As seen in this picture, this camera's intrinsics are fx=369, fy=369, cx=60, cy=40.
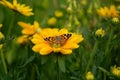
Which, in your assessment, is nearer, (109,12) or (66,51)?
(66,51)

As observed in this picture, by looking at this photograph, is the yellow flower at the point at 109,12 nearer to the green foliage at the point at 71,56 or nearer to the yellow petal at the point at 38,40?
the green foliage at the point at 71,56

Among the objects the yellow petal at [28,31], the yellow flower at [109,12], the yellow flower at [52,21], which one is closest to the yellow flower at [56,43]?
the yellow petal at [28,31]

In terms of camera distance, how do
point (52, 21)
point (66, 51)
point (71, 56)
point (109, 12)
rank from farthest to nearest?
point (52, 21)
point (109, 12)
point (71, 56)
point (66, 51)

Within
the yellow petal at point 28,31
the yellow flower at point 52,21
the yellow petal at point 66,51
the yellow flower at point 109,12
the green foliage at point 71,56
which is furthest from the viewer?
the yellow flower at point 52,21

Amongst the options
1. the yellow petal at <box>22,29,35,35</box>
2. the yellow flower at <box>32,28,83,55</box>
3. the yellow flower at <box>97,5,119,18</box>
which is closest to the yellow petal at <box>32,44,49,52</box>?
the yellow flower at <box>32,28,83,55</box>

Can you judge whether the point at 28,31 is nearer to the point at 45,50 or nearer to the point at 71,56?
the point at 71,56

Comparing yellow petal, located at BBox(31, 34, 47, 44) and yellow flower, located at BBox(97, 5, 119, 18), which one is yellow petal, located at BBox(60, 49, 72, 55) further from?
yellow flower, located at BBox(97, 5, 119, 18)

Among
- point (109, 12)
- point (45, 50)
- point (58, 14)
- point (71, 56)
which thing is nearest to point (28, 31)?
point (71, 56)

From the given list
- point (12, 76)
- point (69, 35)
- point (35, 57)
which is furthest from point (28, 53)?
point (69, 35)

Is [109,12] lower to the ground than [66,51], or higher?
higher
